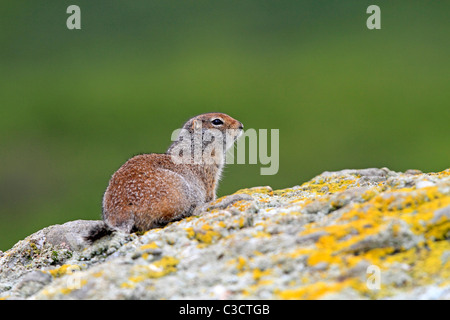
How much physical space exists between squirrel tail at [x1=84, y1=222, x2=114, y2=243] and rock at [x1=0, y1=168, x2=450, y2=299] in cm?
17

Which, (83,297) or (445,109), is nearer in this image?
(83,297)

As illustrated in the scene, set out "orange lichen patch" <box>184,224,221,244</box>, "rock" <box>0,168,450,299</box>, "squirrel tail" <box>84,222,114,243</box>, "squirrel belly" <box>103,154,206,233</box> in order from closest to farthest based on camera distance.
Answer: "rock" <box>0,168,450,299</box> → "orange lichen patch" <box>184,224,221,244</box> → "squirrel tail" <box>84,222,114,243</box> → "squirrel belly" <box>103,154,206,233</box>

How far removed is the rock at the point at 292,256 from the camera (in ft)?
18.1

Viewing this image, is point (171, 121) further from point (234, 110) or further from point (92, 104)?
point (92, 104)

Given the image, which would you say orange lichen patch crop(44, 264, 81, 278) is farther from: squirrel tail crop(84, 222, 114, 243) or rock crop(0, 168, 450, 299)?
squirrel tail crop(84, 222, 114, 243)

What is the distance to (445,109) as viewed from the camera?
3847 centimetres

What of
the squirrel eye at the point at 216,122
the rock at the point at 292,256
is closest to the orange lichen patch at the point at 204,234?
the rock at the point at 292,256

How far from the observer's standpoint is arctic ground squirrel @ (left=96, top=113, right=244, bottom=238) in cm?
888

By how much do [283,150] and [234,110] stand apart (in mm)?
3520

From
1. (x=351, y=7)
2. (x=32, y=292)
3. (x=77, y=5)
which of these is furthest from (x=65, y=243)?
(x=351, y=7)

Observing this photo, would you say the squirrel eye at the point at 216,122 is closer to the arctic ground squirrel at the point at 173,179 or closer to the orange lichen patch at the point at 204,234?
the arctic ground squirrel at the point at 173,179

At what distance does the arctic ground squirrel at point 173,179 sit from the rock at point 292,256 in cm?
125

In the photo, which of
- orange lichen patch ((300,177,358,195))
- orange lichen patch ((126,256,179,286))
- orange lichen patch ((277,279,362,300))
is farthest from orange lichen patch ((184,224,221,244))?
orange lichen patch ((300,177,358,195))
